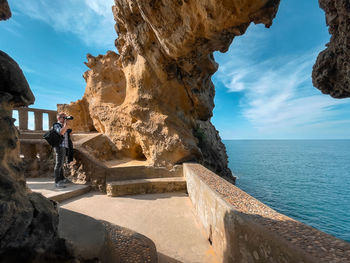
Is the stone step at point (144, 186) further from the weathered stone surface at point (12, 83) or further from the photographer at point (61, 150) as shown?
the weathered stone surface at point (12, 83)

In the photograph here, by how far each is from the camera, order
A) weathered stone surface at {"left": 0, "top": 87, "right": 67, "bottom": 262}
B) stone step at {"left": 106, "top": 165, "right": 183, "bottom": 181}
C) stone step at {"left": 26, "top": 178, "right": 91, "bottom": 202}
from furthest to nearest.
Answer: stone step at {"left": 106, "top": 165, "right": 183, "bottom": 181}, stone step at {"left": 26, "top": 178, "right": 91, "bottom": 202}, weathered stone surface at {"left": 0, "top": 87, "right": 67, "bottom": 262}

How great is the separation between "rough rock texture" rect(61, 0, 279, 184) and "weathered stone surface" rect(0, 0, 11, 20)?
3733 mm

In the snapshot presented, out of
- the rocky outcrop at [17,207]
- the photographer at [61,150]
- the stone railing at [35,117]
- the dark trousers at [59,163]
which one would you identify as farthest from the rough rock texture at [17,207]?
the stone railing at [35,117]

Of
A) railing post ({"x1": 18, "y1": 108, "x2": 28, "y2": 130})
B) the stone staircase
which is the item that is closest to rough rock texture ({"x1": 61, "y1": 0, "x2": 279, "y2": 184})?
the stone staircase

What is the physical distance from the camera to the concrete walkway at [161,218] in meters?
2.83

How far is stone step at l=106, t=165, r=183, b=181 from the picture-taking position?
570 centimetres

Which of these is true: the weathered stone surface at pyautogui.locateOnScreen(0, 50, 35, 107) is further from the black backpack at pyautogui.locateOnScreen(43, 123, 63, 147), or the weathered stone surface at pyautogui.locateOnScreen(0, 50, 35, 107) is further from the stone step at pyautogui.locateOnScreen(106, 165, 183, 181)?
the stone step at pyautogui.locateOnScreen(106, 165, 183, 181)

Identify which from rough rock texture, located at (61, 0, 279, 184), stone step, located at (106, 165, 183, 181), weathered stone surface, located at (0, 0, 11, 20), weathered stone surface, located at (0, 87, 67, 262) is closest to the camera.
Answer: weathered stone surface, located at (0, 87, 67, 262)

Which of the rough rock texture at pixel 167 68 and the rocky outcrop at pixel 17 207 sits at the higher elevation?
the rough rock texture at pixel 167 68

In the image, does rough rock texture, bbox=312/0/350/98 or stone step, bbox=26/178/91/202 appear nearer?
stone step, bbox=26/178/91/202

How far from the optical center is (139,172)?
604 cm

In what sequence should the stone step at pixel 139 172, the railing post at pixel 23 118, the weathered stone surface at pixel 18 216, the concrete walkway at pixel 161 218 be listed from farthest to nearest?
the railing post at pixel 23 118, the stone step at pixel 139 172, the concrete walkway at pixel 161 218, the weathered stone surface at pixel 18 216

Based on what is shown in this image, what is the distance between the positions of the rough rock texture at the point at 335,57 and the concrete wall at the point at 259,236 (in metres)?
7.34

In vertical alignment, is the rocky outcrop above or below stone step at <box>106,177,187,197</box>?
above
